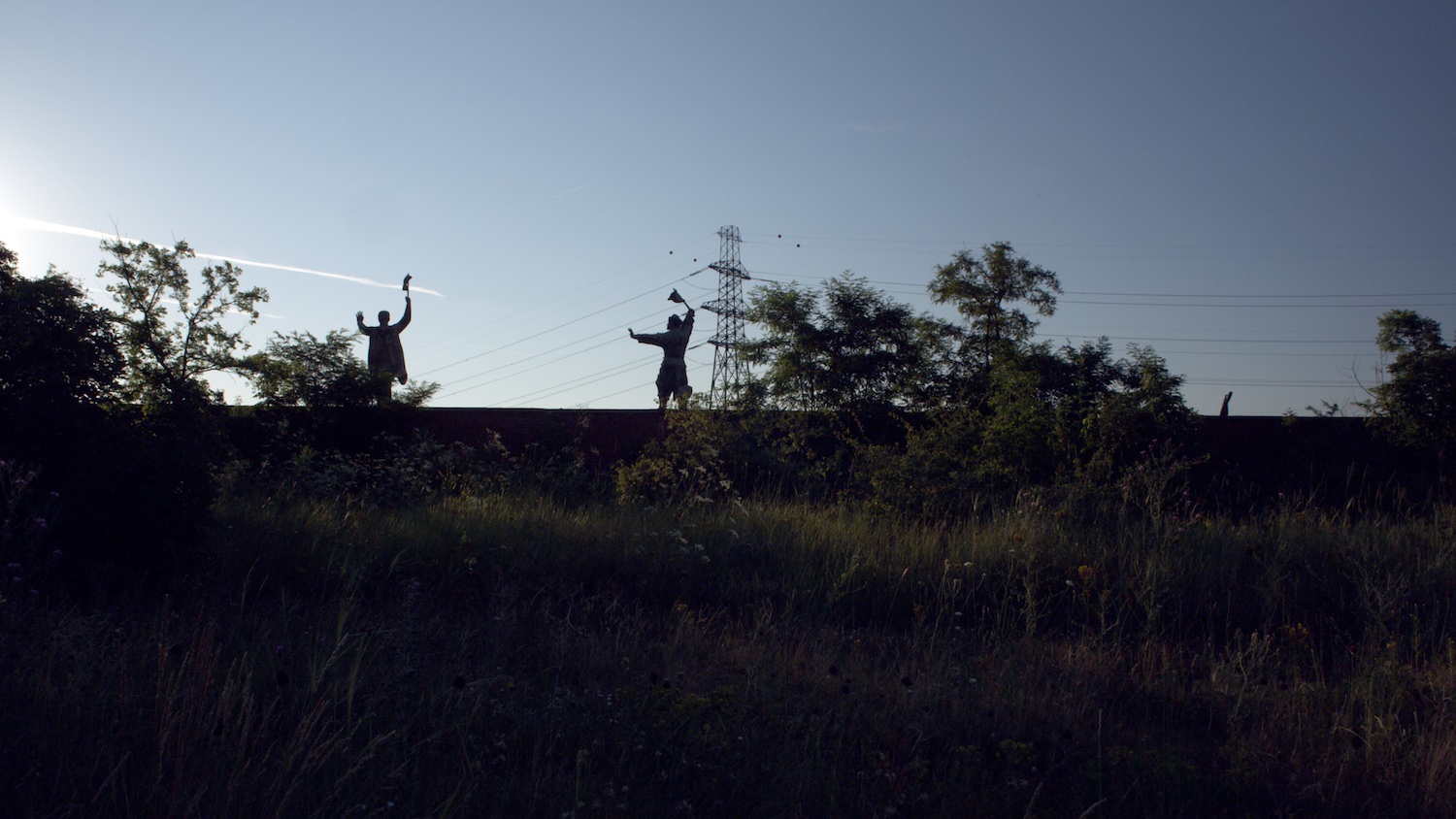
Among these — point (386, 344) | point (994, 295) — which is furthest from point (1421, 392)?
point (386, 344)

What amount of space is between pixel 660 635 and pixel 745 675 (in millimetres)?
955

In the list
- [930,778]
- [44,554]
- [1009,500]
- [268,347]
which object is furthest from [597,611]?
[268,347]

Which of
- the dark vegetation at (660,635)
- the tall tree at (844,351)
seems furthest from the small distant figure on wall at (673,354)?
the dark vegetation at (660,635)

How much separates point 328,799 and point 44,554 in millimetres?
3501

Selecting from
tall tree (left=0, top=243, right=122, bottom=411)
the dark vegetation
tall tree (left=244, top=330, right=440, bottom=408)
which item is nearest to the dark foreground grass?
the dark vegetation

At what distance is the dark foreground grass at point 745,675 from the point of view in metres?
3.03

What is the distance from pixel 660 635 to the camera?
16.9 ft

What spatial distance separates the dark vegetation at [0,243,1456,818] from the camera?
3119mm

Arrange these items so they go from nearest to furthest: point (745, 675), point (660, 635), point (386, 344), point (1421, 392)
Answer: point (745, 675)
point (660, 635)
point (1421, 392)
point (386, 344)

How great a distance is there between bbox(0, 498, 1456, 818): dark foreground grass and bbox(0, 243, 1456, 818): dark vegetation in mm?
21

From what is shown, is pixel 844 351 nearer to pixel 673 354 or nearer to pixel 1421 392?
pixel 673 354

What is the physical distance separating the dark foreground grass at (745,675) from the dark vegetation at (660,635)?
2 cm

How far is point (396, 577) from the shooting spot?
5992 millimetres

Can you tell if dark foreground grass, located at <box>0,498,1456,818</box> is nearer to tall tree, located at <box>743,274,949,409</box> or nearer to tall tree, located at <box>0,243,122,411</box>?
tall tree, located at <box>0,243,122,411</box>
